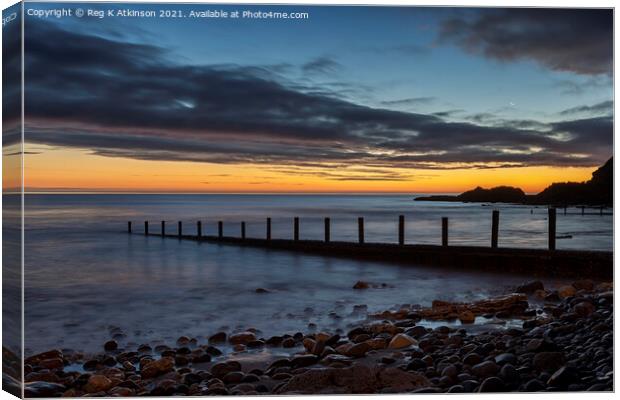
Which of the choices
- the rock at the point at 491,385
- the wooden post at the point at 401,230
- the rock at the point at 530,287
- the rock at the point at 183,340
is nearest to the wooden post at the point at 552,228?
the rock at the point at 530,287

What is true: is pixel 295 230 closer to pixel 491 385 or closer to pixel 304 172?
pixel 304 172

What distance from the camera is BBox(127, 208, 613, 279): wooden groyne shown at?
18.5 feet

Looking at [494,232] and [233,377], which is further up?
[494,232]

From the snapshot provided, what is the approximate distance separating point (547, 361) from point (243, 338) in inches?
77.6

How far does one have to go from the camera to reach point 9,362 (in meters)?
4.07

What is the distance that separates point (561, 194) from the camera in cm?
508

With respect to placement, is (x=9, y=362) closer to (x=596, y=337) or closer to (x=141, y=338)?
(x=141, y=338)

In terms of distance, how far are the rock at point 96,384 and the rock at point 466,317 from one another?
7.90 feet


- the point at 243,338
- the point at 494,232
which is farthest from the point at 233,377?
the point at 494,232

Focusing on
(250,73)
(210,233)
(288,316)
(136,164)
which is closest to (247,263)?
(210,233)

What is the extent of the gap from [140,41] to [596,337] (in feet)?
11.2

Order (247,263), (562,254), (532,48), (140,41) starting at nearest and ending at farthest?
(140,41) → (532,48) → (562,254) → (247,263)

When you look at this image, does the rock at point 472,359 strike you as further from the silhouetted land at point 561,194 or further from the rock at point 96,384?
the rock at point 96,384

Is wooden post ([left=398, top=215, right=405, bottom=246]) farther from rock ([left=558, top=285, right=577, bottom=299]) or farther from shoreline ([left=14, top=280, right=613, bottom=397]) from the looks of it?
rock ([left=558, top=285, right=577, bottom=299])
